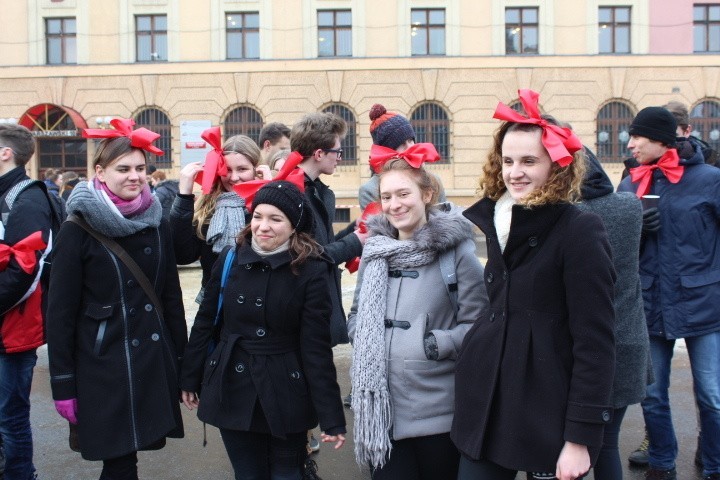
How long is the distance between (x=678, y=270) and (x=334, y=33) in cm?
2156

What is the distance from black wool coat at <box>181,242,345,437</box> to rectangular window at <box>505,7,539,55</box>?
22.5 meters

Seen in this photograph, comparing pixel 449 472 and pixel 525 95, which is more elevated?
pixel 525 95

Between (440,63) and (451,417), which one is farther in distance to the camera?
(440,63)

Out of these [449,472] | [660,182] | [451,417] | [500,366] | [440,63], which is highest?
[440,63]

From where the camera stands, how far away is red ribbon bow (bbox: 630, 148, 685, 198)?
404cm

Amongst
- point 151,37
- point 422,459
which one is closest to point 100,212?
point 422,459

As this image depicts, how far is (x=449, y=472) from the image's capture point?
301cm

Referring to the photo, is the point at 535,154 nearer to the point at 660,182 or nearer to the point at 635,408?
the point at 660,182

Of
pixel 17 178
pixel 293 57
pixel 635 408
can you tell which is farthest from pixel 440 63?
pixel 17 178

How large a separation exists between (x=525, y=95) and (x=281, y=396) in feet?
5.44

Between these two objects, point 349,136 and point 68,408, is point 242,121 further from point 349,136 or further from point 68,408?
point 68,408

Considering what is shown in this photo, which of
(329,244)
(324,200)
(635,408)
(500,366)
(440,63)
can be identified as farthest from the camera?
(440,63)

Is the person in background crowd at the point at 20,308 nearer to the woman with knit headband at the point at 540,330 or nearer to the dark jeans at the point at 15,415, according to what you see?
the dark jeans at the point at 15,415

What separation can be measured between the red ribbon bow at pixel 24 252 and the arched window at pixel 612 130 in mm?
22484
